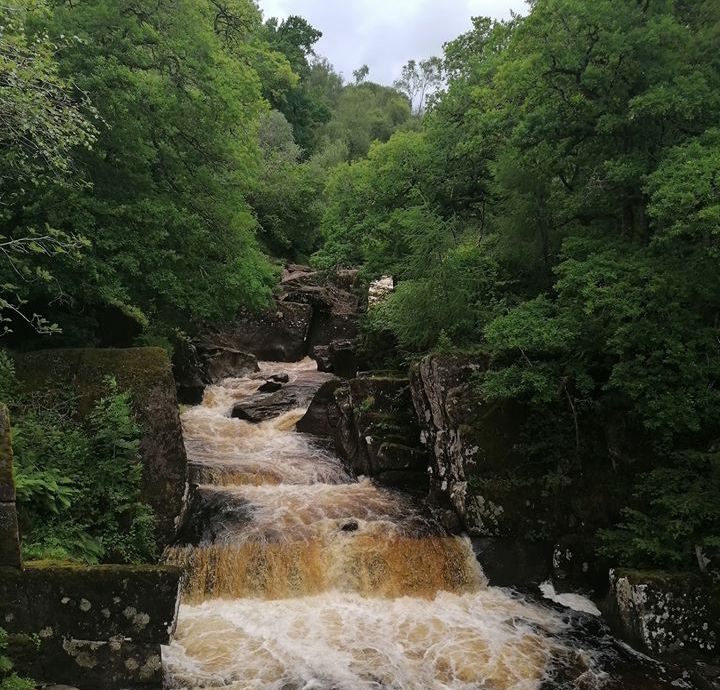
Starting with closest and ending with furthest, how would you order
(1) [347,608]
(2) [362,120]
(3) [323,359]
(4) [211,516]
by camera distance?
(1) [347,608], (4) [211,516], (3) [323,359], (2) [362,120]

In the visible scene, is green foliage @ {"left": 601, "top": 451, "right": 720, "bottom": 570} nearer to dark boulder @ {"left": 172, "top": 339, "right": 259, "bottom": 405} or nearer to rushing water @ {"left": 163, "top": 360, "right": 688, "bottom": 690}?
rushing water @ {"left": 163, "top": 360, "right": 688, "bottom": 690}

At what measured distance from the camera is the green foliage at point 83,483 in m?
7.55

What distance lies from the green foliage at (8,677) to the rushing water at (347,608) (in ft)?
5.62

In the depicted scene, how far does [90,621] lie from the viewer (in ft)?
20.7

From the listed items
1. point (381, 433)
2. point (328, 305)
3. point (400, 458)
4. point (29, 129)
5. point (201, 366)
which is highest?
point (328, 305)

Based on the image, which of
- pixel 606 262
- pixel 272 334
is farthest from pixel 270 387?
pixel 606 262

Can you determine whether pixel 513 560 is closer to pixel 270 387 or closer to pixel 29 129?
pixel 29 129

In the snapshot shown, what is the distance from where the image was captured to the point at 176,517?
9125 millimetres

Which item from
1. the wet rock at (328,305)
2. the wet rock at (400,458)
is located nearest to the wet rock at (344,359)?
the wet rock at (328,305)

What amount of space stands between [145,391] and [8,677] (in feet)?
15.9

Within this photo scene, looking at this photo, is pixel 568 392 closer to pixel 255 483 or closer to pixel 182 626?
pixel 255 483

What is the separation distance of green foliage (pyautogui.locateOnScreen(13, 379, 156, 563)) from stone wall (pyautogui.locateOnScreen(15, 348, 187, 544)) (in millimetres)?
236

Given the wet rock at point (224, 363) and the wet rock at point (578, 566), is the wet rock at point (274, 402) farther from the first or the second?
the wet rock at point (578, 566)

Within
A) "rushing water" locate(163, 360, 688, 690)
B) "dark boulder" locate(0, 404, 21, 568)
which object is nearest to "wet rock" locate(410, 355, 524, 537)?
"rushing water" locate(163, 360, 688, 690)
